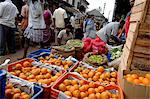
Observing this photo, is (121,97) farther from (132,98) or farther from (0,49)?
(0,49)

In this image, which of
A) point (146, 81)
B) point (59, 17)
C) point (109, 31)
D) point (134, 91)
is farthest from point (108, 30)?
point (59, 17)

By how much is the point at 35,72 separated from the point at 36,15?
3.33m

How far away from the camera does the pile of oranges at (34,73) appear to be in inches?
136

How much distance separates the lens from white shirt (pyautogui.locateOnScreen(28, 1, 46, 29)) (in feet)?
21.6

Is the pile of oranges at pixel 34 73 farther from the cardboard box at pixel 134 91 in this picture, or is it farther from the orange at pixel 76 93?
the cardboard box at pixel 134 91

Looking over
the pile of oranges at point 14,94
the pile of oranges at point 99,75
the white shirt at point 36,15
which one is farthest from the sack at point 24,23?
the pile of oranges at point 14,94

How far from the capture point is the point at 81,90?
3.20 m

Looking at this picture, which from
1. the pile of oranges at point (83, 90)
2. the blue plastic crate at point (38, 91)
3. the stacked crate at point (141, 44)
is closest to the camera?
the blue plastic crate at point (38, 91)

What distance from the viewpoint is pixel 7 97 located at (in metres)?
2.77

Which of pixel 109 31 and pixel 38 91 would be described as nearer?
pixel 38 91

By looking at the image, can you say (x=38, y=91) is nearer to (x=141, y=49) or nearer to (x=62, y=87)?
(x=62, y=87)

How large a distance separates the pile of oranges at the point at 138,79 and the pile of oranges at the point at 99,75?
57 centimetres

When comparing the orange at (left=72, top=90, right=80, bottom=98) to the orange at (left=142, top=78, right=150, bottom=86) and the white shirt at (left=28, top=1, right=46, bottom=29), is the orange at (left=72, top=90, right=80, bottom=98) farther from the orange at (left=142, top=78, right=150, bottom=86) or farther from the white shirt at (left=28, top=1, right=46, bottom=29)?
the white shirt at (left=28, top=1, right=46, bottom=29)

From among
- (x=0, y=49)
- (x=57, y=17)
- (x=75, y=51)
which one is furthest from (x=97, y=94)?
(x=57, y=17)
